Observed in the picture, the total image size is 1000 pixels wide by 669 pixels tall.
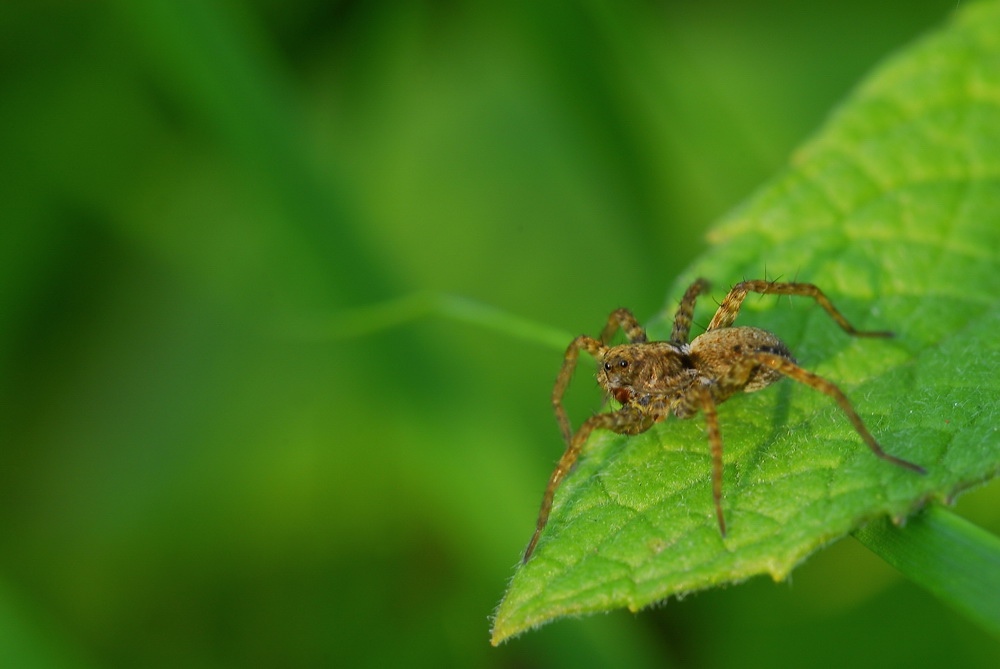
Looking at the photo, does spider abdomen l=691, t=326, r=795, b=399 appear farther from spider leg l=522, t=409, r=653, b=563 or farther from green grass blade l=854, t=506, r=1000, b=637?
green grass blade l=854, t=506, r=1000, b=637

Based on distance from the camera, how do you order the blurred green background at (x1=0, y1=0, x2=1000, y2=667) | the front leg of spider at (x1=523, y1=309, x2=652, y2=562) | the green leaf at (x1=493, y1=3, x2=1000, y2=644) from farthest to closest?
the blurred green background at (x1=0, y1=0, x2=1000, y2=667) < the front leg of spider at (x1=523, y1=309, x2=652, y2=562) < the green leaf at (x1=493, y1=3, x2=1000, y2=644)

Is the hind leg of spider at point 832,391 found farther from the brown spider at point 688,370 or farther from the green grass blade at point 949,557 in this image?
the green grass blade at point 949,557

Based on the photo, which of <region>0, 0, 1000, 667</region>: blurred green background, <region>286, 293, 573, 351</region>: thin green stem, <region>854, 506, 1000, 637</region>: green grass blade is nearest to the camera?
<region>854, 506, 1000, 637</region>: green grass blade

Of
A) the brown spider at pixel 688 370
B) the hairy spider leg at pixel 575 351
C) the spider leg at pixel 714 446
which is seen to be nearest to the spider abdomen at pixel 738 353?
the brown spider at pixel 688 370

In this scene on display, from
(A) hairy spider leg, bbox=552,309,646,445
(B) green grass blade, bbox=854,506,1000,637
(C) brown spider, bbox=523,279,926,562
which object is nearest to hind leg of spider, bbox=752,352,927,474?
(C) brown spider, bbox=523,279,926,562

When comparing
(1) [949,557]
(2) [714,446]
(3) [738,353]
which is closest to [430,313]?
(3) [738,353]

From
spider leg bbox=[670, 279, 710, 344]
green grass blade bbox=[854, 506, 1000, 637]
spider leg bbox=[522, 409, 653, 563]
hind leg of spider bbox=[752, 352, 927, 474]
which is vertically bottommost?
green grass blade bbox=[854, 506, 1000, 637]

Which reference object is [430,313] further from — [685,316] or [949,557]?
[949,557]

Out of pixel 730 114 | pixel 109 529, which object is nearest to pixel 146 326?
pixel 109 529
